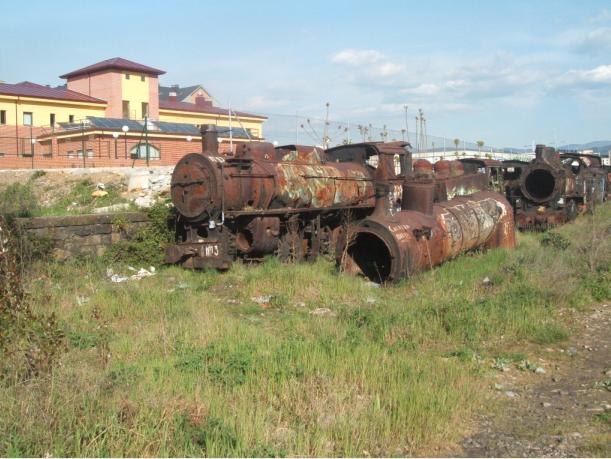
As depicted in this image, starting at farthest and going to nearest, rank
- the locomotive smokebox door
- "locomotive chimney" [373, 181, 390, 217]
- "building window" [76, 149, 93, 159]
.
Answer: "building window" [76, 149, 93, 159]
"locomotive chimney" [373, 181, 390, 217]
the locomotive smokebox door

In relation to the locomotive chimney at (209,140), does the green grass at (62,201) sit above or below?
below

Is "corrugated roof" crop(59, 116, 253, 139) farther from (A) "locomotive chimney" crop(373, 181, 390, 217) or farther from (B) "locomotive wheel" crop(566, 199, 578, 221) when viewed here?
(A) "locomotive chimney" crop(373, 181, 390, 217)

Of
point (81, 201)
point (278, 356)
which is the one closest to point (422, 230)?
point (278, 356)

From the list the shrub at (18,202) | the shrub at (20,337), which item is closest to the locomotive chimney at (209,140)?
the shrub at (18,202)

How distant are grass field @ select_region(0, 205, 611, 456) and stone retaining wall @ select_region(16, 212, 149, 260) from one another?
21.8 inches

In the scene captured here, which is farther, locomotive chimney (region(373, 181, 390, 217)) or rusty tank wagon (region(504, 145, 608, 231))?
rusty tank wagon (region(504, 145, 608, 231))

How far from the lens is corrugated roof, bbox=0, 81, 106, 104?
133ft

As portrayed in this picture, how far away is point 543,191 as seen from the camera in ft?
61.6

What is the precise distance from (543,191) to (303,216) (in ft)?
29.1

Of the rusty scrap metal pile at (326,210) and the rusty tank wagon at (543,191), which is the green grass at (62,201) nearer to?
the rusty scrap metal pile at (326,210)

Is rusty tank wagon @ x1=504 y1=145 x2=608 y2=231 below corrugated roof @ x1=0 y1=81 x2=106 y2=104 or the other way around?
below

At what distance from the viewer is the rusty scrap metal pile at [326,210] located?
11070 mm

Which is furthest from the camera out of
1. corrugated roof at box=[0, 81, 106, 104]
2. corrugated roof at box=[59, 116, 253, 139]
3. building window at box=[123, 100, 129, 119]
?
building window at box=[123, 100, 129, 119]

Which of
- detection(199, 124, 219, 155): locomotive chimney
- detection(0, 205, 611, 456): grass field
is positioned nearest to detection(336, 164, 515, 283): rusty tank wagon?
detection(0, 205, 611, 456): grass field
